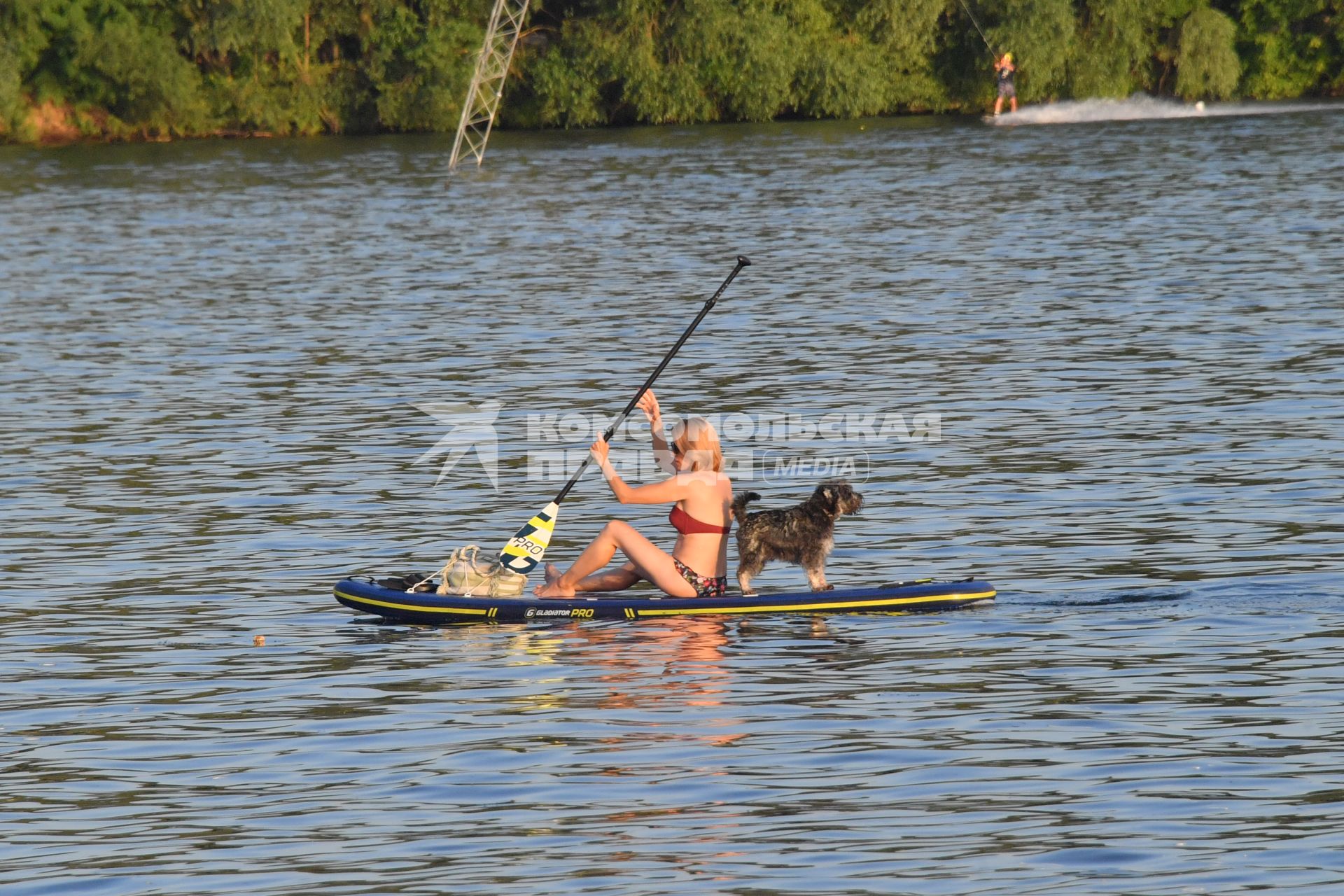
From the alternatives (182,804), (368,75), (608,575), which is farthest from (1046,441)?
(368,75)

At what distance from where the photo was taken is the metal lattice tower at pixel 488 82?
4847cm

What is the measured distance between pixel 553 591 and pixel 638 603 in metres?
0.71

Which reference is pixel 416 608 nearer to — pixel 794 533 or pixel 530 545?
pixel 530 545

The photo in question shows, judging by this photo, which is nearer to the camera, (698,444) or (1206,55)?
(698,444)

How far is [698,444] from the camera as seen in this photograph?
11781mm

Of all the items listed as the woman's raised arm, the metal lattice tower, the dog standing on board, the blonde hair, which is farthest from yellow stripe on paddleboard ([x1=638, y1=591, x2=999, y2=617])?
the metal lattice tower

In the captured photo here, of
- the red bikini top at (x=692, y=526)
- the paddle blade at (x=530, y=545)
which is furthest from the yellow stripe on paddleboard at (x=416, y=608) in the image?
the red bikini top at (x=692, y=526)

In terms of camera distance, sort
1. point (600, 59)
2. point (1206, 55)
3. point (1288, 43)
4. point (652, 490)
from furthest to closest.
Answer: point (1288, 43), point (1206, 55), point (600, 59), point (652, 490)

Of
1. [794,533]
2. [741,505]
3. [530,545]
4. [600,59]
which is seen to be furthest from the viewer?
[600,59]

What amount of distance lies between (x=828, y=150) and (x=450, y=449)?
109ft

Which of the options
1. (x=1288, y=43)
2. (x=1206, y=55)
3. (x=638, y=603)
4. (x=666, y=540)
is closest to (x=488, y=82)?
(x=1206, y=55)

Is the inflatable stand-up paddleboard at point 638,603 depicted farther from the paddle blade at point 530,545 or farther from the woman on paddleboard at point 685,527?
the paddle blade at point 530,545

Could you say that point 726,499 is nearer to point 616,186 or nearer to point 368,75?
point 616,186

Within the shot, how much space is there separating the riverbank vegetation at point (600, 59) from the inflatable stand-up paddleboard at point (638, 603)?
4552cm
